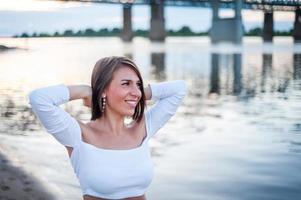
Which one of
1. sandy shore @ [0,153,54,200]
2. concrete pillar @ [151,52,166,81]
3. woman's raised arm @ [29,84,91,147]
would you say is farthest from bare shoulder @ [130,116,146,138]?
concrete pillar @ [151,52,166,81]

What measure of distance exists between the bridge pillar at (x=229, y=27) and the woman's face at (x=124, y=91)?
11282 cm

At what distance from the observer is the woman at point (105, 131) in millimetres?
2850

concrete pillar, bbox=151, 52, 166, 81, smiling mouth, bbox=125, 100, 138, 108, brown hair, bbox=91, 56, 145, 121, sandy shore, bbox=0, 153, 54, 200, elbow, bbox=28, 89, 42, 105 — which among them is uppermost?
brown hair, bbox=91, 56, 145, 121

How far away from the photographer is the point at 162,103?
3.40m

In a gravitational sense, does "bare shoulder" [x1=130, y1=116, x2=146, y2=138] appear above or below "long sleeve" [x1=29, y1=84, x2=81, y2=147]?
below

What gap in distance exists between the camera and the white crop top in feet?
9.32

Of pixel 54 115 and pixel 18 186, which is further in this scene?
pixel 18 186

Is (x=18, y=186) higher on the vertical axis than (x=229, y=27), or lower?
higher

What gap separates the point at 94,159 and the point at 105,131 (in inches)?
6.9

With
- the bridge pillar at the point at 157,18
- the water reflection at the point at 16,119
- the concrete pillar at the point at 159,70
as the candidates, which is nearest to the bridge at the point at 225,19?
the bridge pillar at the point at 157,18

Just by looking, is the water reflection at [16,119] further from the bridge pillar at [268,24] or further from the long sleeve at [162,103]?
the bridge pillar at [268,24]

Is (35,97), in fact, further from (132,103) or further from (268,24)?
(268,24)

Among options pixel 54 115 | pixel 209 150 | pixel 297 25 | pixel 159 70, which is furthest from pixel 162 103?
pixel 297 25

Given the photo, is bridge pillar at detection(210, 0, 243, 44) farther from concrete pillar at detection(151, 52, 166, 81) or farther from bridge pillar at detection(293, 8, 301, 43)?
concrete pillar at detection(151, 52, 166, 81)
